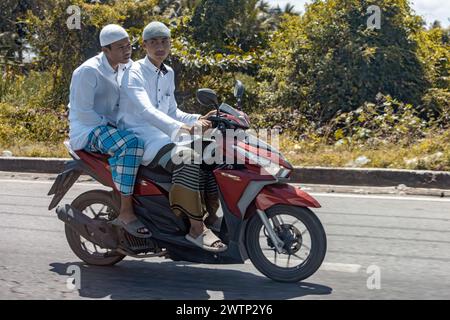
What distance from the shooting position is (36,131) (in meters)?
14.6

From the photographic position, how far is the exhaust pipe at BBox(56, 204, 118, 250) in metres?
5.61

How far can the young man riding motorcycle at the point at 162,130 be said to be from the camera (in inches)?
206

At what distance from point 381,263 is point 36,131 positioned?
984 centimetres

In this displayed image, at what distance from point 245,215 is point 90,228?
1.17 metres

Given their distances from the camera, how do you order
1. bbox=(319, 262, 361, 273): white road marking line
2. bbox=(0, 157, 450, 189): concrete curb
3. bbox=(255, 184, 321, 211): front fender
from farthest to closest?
bbox=(0, 157, 450, 189): concrete curb → bbox=(319, 262, 361, 273): white road marking line → bbox=(255, 184, 321, 211): front fender

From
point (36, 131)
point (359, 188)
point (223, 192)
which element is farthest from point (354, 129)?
point (223, 192)

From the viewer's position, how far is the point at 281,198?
16.7 feet

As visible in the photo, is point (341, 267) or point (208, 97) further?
point (341, 267)

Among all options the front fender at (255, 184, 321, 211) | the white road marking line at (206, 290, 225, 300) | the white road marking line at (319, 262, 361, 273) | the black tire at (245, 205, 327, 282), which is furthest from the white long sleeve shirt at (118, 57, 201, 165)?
the white road marking line at (319, 262, 361, 273)

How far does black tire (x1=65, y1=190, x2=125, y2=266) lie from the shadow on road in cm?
6

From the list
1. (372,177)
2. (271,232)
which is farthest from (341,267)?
(372,177)

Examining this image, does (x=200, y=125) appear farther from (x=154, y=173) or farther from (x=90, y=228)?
(x=90, y=228)

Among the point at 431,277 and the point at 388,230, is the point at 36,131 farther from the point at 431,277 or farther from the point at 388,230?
the point at 431,277

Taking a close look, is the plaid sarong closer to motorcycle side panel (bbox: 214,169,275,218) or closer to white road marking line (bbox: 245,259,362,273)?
motorcycle side panel (bbox: 214,169,275,218)
